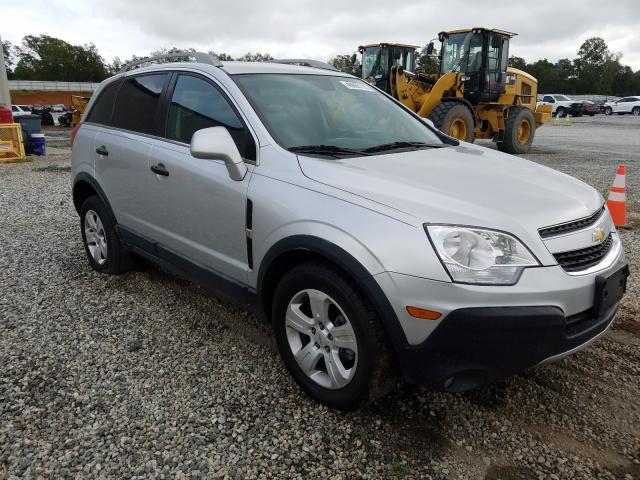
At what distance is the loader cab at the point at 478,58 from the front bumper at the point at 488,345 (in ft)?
40.1

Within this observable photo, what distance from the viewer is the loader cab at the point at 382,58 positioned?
15.2m

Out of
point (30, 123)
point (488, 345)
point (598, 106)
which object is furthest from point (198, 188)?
point (598, 106)

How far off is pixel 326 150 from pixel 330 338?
A: 1056 millimetres

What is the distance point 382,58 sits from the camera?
50.0 ft

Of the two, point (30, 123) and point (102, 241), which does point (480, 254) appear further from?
point (30, 123)

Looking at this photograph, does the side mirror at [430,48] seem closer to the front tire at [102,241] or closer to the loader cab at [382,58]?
the loader cab at [382,58]

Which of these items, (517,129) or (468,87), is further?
(517,129)

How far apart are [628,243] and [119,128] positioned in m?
5.13

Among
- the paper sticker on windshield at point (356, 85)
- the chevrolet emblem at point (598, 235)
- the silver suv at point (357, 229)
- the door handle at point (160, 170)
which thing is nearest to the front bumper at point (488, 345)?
the silver suv at point (357, 229)

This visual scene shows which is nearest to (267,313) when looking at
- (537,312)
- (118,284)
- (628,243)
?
(537,312)

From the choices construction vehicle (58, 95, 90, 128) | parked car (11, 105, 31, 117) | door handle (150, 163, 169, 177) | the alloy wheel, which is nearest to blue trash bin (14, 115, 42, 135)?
parked car (11, 105, 31, 117)

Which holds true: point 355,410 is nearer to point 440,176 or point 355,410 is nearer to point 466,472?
point 466,472

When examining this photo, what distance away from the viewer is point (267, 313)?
289 cm

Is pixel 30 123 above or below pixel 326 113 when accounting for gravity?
below
